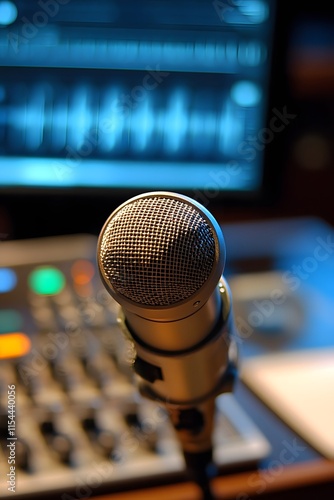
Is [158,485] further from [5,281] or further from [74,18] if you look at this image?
[74,18]

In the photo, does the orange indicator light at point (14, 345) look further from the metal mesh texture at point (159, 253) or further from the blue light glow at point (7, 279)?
the metal mesh texture at point (159, 253)

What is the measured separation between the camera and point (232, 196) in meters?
0.80

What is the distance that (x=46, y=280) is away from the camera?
75 centimetres

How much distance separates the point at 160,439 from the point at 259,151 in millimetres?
372

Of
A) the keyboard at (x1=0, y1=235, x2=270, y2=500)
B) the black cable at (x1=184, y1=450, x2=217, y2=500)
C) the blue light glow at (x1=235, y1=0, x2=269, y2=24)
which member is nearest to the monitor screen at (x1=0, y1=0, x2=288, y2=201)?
the blue light glow at (x1=235, y1=0, x2=269, y2=24)

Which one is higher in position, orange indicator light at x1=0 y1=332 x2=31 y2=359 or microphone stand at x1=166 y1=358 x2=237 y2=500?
microphone stand at x1=166 y1=358 x2=237 y2=500

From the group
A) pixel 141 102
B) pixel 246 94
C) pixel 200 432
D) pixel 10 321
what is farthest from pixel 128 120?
pixel 200 432

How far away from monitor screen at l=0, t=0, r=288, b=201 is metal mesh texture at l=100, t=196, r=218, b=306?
1.52 feet

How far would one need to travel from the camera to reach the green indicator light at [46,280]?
0.73 metres

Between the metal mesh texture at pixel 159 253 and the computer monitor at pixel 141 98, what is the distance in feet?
1.52

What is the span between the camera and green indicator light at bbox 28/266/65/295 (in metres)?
0.73

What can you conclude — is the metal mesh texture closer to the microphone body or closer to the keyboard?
the microphone body

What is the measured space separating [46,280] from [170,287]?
464 millimetres

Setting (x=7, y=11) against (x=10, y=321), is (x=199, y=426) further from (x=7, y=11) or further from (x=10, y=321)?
(x=7, y=11)
